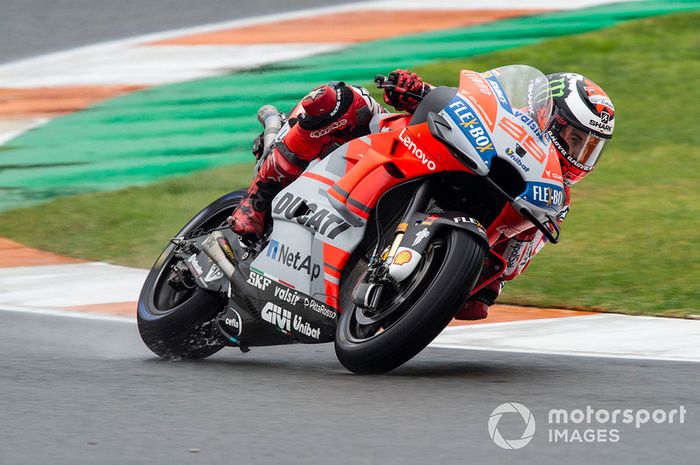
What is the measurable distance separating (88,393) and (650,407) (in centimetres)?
222

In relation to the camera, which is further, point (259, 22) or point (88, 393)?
point (259, 22)

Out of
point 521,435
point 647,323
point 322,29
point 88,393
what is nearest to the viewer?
point 521,435

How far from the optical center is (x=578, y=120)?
5750 millimetres

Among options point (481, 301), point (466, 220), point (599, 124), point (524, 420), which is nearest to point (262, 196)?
point (481, 301)

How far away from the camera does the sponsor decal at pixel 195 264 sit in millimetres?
6490

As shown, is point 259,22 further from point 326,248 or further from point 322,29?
point 326,248

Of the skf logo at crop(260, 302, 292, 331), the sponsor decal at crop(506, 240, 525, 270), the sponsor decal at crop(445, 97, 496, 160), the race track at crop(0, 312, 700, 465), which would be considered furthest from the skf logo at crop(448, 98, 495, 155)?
the skf logo at crop(260, 302, 292, 331)

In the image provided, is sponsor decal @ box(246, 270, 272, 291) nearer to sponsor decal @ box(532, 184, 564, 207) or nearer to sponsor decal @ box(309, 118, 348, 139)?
sponsor decal @ box(309, 118, 348, 139)

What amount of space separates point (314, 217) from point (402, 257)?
77cm

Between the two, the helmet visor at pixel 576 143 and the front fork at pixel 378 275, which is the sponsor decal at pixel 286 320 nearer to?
the front fork at pixel 378 275

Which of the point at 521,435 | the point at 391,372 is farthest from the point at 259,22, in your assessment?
the point at 521,435

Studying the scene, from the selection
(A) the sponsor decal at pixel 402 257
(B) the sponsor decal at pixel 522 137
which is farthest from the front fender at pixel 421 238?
(B) the sponsor decal at pixel 522 137

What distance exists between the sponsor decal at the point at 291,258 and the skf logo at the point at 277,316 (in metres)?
0.19

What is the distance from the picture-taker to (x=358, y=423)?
191 inches
